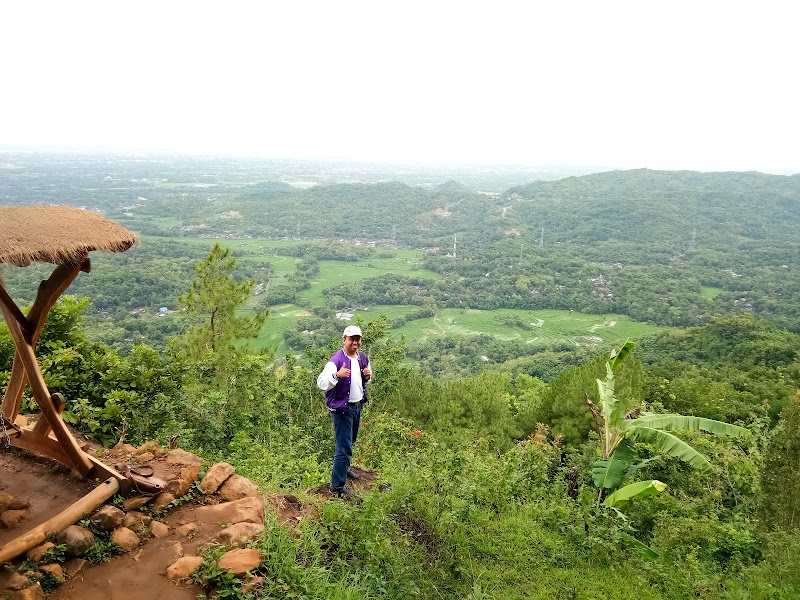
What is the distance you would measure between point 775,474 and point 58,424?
731cm

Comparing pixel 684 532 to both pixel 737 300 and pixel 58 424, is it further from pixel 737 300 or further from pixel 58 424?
pixel 737 300

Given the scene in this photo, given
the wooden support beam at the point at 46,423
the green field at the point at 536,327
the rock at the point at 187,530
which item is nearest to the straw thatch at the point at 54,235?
the wooden support beam at the point at 46,423

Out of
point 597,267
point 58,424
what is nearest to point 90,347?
point 58,424

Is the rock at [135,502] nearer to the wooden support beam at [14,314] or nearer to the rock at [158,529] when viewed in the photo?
the rock at [158,529]

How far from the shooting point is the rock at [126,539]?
3365 millimetres

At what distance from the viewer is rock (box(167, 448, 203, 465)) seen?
172 inches

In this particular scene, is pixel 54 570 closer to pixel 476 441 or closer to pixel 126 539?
pixel 126 539

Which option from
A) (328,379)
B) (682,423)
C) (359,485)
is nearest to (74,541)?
(328,379)

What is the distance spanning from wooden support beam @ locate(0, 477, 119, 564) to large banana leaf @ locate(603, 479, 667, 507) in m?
4.70

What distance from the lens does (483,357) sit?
38594mm

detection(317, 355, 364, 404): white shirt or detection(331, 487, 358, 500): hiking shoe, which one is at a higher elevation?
detection(317, 355, 364, 404): white shirt

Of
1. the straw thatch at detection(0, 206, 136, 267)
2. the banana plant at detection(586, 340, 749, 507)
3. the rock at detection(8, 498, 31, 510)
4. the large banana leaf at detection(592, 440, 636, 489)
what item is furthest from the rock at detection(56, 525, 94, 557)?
the large banana leaf at detection(592, 440, 636, 489)

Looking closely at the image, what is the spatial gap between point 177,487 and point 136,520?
0.41m

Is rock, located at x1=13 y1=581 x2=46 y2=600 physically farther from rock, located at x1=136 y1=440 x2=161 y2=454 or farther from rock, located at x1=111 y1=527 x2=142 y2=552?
rock, located at x1=136 y1=440 x2=161 y2=454
